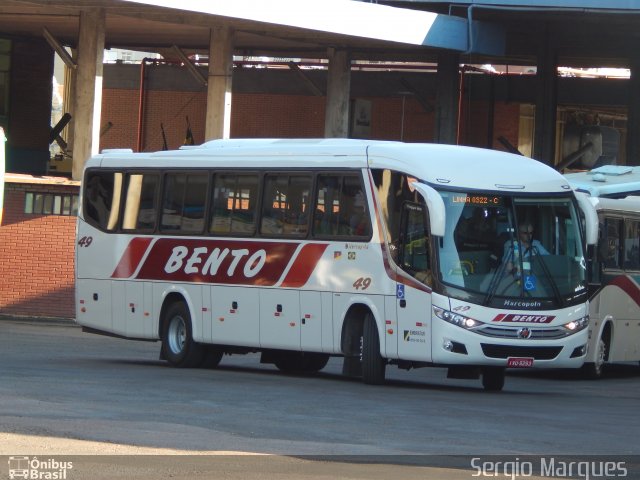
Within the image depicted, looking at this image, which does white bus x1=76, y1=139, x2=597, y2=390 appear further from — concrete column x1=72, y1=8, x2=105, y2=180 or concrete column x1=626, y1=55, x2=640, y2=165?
concrete column x1=626, y1=55, x2=640, y2=165

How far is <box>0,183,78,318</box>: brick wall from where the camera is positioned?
107 feet

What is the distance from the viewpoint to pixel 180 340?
22.2m

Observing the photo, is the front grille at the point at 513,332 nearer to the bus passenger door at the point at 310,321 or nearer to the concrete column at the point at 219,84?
the bus passenger door at the point at 310,321

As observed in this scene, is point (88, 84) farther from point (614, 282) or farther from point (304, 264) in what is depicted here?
point (614, 282)

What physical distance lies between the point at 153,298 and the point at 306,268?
3387 millimetres

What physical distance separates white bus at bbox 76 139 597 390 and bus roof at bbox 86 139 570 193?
3 centimetres

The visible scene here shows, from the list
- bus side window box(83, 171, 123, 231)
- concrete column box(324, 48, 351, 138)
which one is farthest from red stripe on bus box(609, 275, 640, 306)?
concrete column box(324, 48, 351, 138)

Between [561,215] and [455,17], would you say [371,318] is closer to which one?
[561,215]

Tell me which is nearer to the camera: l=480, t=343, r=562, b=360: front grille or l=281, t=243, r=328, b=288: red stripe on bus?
l=480, t=343, r=562, b=360: front grille

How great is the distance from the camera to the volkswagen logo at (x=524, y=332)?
18.0 metres

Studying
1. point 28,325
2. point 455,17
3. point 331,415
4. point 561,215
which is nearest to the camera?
point 331,415

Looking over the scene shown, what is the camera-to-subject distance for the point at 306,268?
786 inches

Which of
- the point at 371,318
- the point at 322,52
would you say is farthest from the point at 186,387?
the point at 322,52

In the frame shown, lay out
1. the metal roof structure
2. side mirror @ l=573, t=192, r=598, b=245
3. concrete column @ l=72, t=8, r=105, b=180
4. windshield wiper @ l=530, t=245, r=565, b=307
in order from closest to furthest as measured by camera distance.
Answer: windshield wiper @ l=530, t=245, r=565, b=307 < side mirror @ l=573, t=192, r=598, b=245 < the metal roof structure < concrete column @ l=72, t=8, r=105, b=180
